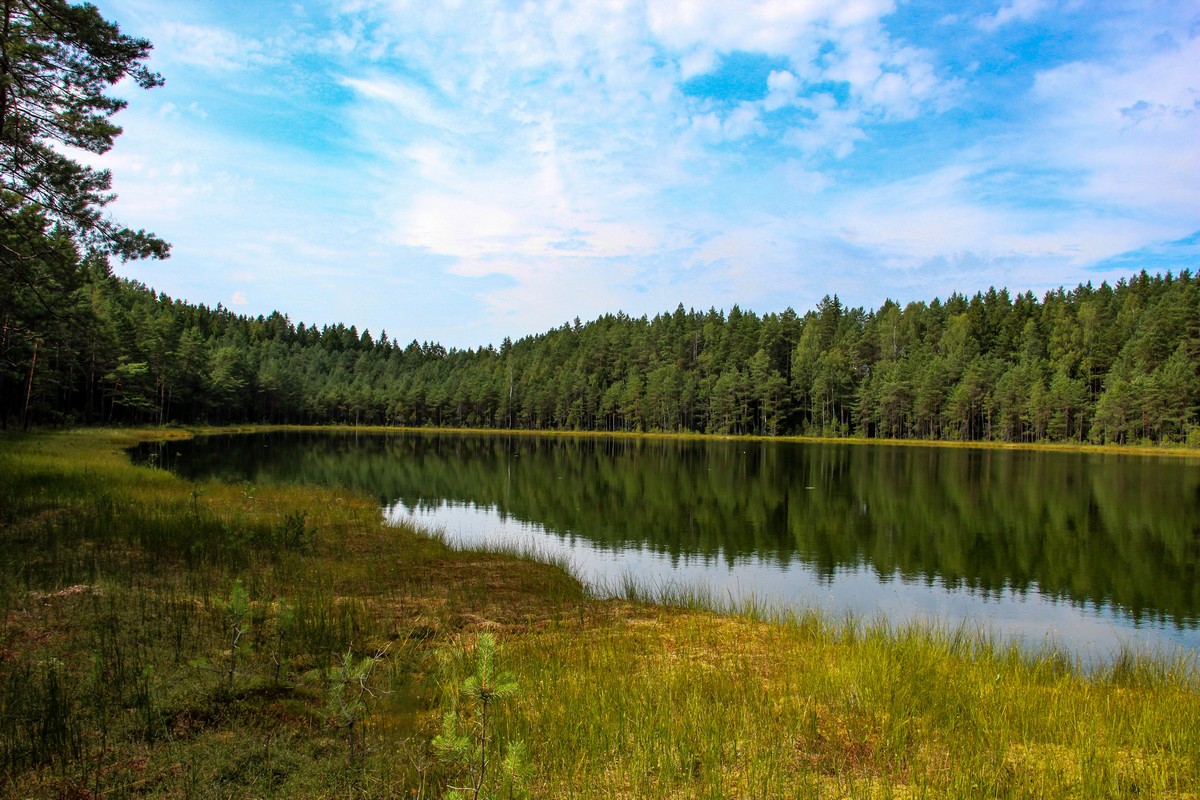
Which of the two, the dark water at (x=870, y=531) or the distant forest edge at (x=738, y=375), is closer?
the dark water at (x=870, y=531)

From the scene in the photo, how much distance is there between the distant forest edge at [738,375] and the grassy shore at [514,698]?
44.6m

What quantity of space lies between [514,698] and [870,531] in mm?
20105

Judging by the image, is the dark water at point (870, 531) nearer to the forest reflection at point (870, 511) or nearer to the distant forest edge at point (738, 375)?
the forest reflection at point (870, 511)

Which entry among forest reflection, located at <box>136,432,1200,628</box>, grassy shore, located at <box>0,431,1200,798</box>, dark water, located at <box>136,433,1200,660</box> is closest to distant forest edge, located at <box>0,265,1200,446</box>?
forest reflection, located at <box>136,432,1200,628</box>

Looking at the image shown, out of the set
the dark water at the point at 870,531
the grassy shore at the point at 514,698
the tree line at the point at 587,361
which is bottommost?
Result: the dark water at the point at 870,531

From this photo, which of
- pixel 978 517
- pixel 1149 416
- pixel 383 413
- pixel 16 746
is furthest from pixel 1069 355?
pixel 383 413

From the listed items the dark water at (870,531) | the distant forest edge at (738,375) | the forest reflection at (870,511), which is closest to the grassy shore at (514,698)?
the dark water at (870,531)

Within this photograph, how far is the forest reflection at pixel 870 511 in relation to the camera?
18.0m

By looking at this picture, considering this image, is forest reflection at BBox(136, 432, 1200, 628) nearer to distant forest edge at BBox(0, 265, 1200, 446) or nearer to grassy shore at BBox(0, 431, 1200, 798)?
grassy shore at BBox(0, 431, 1200, 798)

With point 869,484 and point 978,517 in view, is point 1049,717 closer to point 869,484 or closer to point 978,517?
point 978,517

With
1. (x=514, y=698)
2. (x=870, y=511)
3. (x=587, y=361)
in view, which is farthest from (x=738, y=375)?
(x=514, y=698)

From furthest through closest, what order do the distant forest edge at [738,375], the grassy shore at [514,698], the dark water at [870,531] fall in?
the distant forest edge at [738,375] → the dark water at [870,531] → the grassy shore at [514,698]

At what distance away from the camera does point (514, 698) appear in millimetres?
7312

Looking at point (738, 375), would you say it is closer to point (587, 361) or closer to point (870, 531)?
point (587, 361)
